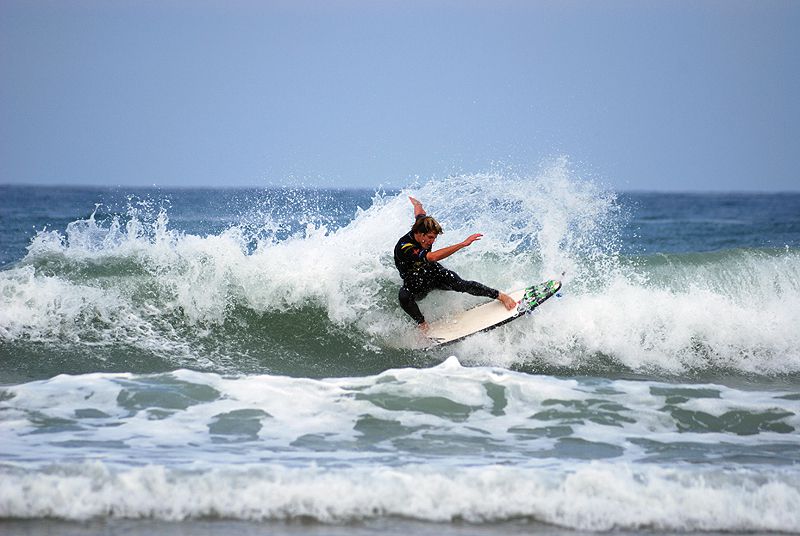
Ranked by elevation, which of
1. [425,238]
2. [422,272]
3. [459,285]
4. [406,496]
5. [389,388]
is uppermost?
[425,238]

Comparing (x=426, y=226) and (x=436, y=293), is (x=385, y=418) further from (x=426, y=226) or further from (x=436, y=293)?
(x=436, y=293)

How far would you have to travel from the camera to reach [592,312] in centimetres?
1083

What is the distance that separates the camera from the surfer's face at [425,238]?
9391 millimetres

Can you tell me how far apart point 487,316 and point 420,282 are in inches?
33.8

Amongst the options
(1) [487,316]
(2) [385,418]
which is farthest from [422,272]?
(2) [385,418]

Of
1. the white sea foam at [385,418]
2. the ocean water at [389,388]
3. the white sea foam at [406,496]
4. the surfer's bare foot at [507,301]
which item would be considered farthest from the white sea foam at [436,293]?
the white sea foam at [406,496]

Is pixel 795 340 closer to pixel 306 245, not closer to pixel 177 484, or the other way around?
pixel 306 245

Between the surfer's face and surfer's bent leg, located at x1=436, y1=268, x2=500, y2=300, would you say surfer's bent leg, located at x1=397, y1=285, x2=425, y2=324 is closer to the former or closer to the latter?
surfer's bent leg, located at x1=436, y1=268, x2=500, y2=300

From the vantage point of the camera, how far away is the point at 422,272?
9625 millimetres

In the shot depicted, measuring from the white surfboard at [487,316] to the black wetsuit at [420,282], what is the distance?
0.26 metres

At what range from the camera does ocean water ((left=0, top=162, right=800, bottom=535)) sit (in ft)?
18.5

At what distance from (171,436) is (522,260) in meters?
7.13

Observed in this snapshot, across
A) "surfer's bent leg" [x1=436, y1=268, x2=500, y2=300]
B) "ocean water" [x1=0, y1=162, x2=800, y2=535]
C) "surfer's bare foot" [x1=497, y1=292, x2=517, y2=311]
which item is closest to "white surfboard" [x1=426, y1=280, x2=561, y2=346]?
"surfer's bare foot" [x1=497, y1=292, x2=517, y2=311]

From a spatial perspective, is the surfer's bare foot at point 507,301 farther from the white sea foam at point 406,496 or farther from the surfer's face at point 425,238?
the white sea foam at point 406,496
